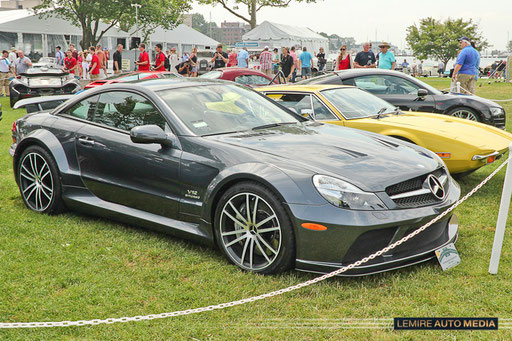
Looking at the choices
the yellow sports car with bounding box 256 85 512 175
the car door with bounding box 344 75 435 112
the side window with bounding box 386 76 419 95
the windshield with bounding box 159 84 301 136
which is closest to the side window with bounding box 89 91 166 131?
the windshield with bounding box 159 84 301 136

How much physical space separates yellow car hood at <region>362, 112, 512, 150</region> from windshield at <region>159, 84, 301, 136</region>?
1898 millimetres

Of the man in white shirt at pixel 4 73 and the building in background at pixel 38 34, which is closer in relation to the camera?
the man in white shirt at pixel 4 73

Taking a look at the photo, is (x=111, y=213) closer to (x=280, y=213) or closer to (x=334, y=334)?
(x=280, y=213)

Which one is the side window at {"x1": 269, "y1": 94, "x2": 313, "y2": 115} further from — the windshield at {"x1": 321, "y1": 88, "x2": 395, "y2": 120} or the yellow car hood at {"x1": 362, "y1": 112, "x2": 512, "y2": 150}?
the yellow car hood at {"x1": 362, "y1": 112, "x2": 512, "y2": 150}

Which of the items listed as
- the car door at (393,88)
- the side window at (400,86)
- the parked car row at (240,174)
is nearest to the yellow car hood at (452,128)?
the parked car row at (240,174)

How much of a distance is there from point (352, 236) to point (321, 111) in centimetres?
367

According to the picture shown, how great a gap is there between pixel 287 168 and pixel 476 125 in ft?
12.9

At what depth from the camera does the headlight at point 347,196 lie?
136 inches

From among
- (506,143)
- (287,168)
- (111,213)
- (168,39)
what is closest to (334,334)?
(287,168)

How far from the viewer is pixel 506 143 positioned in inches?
241

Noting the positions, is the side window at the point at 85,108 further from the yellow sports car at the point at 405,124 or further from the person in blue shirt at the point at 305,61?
the person in blue shirt at the point at 305,61

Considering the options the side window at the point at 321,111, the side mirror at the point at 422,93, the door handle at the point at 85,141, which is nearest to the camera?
the door handle at the point at 85,141

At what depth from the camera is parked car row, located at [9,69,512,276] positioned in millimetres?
3498

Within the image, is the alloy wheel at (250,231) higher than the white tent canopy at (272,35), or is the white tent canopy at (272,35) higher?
the white tent canopy at (272,35)
